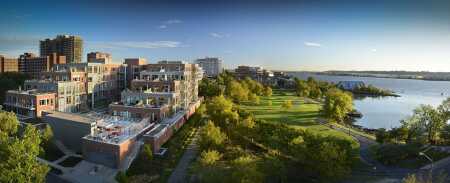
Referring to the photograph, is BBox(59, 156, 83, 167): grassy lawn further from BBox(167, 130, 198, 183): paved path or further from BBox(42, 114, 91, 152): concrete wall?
BBox(167, 130, 198, 183): paved path

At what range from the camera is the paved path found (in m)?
23.4

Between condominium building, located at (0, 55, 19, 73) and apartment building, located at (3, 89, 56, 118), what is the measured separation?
62804 millimetres

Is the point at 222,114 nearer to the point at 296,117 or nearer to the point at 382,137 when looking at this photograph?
the point at 296,117

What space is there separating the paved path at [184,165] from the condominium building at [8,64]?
89.4 m

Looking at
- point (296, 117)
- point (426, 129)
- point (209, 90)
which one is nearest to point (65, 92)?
point (209, 90)

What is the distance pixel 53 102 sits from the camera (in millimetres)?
40812

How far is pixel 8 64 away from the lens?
300 ft

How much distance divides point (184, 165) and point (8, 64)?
3724 inches

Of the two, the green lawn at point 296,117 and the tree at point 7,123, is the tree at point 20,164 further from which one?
the green lawn at point 296,117

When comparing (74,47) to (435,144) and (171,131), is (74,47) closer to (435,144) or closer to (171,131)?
(171,131)

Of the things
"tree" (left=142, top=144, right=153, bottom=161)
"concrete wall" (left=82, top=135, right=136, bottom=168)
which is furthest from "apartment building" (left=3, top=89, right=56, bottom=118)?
"tree" (left=142, top=144, right=153, bottom=161)

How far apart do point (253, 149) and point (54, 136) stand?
22.6m

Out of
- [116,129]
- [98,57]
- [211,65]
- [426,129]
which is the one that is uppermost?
[211,65]

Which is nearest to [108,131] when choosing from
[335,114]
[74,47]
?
[335,114]
